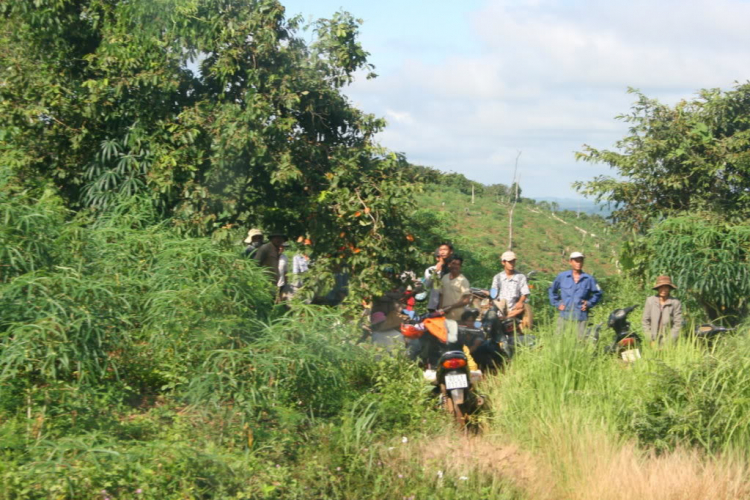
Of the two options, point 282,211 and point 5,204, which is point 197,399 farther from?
point 282,211

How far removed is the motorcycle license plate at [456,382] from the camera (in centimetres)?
699

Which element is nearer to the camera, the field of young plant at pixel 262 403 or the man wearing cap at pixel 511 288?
the field of young plant at pixel 262 403

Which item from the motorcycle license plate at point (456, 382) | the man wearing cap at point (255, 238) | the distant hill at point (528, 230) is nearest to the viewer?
the motorcycle license plate at point (456, 382)

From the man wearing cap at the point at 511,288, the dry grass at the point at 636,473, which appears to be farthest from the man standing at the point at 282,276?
the dry grass at the point at 636,473

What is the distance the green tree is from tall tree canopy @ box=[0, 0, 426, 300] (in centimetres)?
456

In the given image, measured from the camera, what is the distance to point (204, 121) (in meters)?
8.67

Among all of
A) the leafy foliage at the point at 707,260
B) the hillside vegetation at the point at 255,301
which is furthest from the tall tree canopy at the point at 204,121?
the leafy foliage at the point at 707,260

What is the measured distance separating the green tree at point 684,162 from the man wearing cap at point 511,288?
3.16 metres

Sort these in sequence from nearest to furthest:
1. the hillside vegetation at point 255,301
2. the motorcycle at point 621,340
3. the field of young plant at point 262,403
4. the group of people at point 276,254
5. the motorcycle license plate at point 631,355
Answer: the field of young plant at point 262,403 < the hillside vegetation at point 255,301 < the motorcycle license plate at point 631,355 < the motorcycle at point 621,340 < the group of people at point 276,254

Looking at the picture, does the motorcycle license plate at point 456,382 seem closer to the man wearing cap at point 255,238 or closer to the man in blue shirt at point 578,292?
the man in blue shirt at point 578,292

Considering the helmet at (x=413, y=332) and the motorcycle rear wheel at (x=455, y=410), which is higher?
the helmet at (x=413, y=332)

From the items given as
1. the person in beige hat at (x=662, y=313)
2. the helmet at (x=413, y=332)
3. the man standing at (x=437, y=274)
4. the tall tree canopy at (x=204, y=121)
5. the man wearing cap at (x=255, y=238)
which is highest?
the tall tree canopy at (x=204, y=121)

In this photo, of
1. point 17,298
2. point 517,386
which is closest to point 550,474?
point 517,386

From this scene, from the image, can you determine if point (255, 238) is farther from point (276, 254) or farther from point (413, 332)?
point (413, 332)
